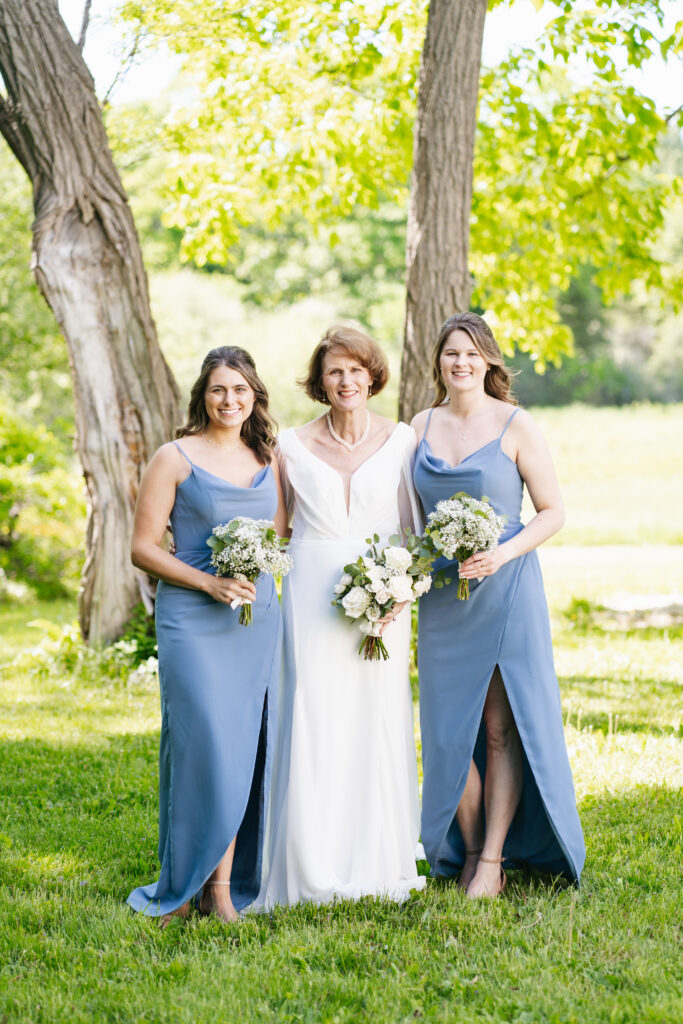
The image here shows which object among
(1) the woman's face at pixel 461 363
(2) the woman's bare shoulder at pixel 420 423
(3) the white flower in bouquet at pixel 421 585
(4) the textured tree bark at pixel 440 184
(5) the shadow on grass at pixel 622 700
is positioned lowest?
(5) the shadow on grass at pixel 622 700

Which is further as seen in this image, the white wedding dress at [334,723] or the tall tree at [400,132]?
the tall tree at [400,132]

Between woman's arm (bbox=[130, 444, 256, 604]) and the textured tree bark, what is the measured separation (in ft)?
12.2

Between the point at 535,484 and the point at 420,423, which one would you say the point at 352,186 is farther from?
the point at 535,484

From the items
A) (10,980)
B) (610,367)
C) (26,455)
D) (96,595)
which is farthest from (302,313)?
(10,980)

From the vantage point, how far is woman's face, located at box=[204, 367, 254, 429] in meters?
4.09

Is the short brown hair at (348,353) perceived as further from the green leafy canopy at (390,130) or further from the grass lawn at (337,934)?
the green leafy canopy at (390,130)

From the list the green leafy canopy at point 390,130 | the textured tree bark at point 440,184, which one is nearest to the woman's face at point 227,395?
the textured tree bark at point 440,184

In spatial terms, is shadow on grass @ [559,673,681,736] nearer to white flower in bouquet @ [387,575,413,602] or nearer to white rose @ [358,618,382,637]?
white rose @ [358,618,382,637]

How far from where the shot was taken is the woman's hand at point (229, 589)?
3912 millimetres

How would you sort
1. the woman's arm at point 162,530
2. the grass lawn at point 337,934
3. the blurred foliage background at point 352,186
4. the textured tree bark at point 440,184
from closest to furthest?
1. the grass lawn at point 337,934
2. the woman's arm at point 162,530
3. the textured tree bark at point 440,184
4. the blurred foliage background at point 352,186

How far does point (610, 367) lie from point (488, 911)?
46789 mm

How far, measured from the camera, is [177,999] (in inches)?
131

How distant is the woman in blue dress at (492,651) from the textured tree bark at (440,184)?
124 inches

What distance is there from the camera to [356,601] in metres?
4.05
